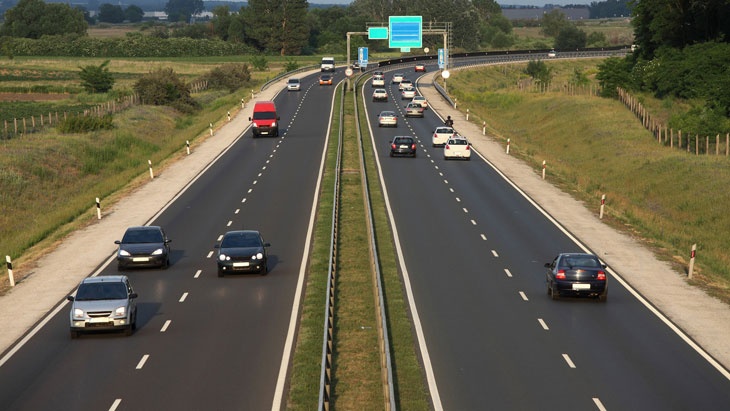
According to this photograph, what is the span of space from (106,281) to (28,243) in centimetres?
1677

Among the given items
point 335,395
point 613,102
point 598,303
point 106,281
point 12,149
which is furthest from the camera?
point 613,102

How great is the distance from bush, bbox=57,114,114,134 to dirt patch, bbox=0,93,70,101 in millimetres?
40169

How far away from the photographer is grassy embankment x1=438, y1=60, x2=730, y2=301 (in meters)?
44.2

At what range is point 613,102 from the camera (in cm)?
10119

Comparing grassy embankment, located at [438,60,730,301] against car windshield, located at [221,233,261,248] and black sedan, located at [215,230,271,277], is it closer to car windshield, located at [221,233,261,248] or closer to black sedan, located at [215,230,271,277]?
black sedan, located at [215,230,271,277]

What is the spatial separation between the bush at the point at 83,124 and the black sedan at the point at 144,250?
43.3m

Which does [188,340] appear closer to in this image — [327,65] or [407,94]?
[407,94]

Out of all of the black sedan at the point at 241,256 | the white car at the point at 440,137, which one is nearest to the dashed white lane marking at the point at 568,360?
the black sedan at the point at 241,256

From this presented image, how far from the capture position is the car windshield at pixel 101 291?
86.8 ft

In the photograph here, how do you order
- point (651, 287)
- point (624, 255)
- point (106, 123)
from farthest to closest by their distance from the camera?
point (106, 123) < point (624, 255) < point (651, 287)

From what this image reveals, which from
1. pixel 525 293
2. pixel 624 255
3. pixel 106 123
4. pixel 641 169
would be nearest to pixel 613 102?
pixel 641 169

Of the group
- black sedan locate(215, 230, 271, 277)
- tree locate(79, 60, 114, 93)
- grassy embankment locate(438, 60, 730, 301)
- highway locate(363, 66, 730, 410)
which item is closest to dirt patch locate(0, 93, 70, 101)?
tree locate(79, 60, 114, 93)

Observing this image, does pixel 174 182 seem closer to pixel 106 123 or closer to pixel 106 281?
pixel 106 123

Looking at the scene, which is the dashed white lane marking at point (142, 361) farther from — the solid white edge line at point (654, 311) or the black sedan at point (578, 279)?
the solid white edge line at point (654, 311)
